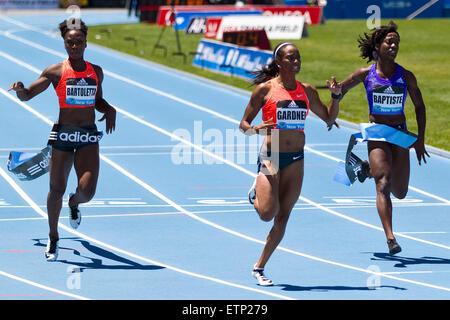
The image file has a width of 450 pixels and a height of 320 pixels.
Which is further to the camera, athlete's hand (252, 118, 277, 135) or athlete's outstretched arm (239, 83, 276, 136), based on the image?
athlete's outstretched arm (239, 83, 276, 136)

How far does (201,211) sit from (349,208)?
6.64 ft

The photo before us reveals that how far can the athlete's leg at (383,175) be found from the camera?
11.1m

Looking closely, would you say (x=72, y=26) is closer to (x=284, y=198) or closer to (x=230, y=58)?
(x=284, y=198)

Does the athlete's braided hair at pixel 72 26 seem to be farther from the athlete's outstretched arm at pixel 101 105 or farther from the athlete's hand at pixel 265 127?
the athlete's hand at pixel 265 127

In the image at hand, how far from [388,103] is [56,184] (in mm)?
3697

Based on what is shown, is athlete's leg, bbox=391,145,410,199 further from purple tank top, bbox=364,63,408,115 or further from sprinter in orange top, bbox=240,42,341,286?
sprinter in orange top, bbox=240,42,341,286

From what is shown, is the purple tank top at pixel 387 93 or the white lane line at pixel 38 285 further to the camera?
the purple tank top at pixel 387 93

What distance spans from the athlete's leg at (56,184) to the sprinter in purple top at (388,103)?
3.10 meters

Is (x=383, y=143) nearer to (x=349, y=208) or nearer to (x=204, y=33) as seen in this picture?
(x=349, y=208)

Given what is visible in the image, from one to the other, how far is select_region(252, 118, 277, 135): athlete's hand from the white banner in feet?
95.8

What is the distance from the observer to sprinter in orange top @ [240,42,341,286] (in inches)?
389

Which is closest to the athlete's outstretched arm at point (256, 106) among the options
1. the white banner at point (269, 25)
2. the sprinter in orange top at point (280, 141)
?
the sprinter in orange top at point (280, 141)

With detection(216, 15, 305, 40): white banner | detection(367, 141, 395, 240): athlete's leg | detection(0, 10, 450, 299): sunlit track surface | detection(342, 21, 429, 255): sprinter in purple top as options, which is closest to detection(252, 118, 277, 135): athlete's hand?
detection(0, 10, 450, 299): sunlit track surface
